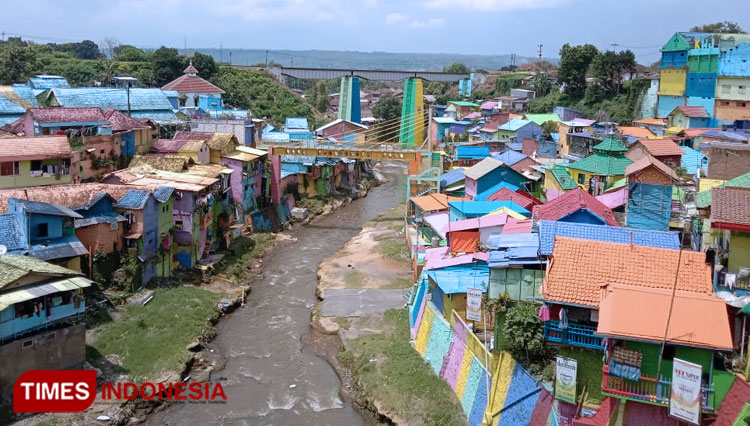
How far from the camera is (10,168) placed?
2089 centimetres

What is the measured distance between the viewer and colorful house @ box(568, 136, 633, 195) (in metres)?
22.7

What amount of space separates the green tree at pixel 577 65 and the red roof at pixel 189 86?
979 inches

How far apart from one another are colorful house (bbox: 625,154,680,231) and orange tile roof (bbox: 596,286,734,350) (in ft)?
20.6

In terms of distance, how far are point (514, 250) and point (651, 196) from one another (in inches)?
208

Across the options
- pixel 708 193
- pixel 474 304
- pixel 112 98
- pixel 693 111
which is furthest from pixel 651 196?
pixel 112 98

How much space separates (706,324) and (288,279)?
15860 millimetres

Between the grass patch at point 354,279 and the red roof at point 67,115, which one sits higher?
the red roof at point 67,115

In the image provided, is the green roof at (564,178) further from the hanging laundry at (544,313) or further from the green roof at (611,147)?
the hanging laundry at (544,313)

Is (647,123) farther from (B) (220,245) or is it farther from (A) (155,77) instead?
(A) (155,77)

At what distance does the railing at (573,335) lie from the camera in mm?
11164

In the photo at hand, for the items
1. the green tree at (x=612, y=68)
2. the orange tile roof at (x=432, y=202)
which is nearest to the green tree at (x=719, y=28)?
the green tree at (x=612, y=68)

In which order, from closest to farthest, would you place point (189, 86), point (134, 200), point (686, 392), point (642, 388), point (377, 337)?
point (686, 392), point (642, 388), point (377, 337), point (134, 200), point (189, 86)

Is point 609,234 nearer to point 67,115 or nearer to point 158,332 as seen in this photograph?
point 158,332

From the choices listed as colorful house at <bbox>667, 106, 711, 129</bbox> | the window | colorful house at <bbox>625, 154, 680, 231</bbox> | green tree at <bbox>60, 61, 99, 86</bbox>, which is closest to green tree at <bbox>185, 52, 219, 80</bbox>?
green tree at <bbox>60, 61, 99, 86</bbox>
